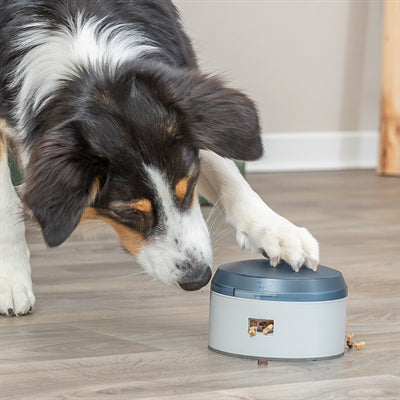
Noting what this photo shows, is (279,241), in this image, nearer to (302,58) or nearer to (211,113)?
(211,113)

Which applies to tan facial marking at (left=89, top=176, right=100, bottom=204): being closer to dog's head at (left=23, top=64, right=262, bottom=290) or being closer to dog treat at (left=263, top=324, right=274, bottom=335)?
dog's head at (left=23, top=64, right=262, bottom=290)

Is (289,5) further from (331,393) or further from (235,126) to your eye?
(331,393)

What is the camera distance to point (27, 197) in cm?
189

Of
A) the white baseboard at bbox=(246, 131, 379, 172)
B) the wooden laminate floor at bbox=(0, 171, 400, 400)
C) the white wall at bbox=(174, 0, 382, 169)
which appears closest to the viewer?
the wooden laminate floor at bbox=(0, 171, 400, 400)

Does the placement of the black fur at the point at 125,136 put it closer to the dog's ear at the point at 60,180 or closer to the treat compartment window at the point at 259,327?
the dog's ear at the point at 60,180

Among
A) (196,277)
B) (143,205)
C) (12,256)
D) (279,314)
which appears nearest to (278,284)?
(279,314)

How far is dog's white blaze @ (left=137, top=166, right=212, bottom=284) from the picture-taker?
2010 mm

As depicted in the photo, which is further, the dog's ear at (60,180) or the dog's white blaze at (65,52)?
the dog's white blaze at (65,52)

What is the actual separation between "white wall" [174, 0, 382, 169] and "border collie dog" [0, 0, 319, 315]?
8.64 ft

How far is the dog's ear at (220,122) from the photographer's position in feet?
6.77

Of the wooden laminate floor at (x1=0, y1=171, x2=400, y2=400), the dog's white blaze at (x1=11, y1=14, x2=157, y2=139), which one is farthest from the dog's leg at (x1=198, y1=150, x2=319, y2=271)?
the dog's white blaze at (x1=11, y1=14, x2=157, y2=139)

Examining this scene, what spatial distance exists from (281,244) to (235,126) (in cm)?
27

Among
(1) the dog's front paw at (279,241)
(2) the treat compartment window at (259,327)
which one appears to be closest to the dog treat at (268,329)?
(2) the treat compartment window at (259,327)

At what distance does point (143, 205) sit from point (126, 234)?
12 centimetres
